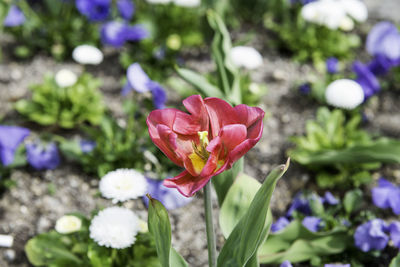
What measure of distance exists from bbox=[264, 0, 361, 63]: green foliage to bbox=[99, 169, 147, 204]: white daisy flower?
163cm

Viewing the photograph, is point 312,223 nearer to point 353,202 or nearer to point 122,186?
point 353,202

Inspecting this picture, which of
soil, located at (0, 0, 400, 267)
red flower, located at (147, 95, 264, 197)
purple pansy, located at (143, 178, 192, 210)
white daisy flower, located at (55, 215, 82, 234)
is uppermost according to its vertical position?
red flower, located at (147, 95, 264, 197)

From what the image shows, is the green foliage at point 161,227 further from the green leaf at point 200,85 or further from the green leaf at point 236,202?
the green leaf at point 200,85

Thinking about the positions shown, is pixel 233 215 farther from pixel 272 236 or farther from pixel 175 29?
pixel 175 29

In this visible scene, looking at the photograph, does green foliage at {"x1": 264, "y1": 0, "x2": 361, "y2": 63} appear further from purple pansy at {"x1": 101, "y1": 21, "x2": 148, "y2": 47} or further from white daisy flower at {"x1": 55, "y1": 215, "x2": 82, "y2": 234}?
white daisy flower at {"x1": 55, "y1": 215, "x2": 82, "y2": 234}

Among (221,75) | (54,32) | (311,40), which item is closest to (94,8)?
(54,32)

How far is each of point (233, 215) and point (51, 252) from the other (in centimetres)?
60

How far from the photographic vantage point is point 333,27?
264cm

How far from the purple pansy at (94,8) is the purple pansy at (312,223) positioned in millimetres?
1627

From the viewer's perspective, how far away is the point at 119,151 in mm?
1948

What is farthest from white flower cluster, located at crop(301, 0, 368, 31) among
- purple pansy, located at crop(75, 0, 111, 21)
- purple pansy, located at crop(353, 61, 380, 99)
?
purple pansy, located at crop(75, 0, 111, 21)

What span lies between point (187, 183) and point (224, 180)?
493 millimetres

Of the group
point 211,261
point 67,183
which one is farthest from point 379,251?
point 67,183

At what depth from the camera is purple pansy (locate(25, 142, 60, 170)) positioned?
194 centimetres
